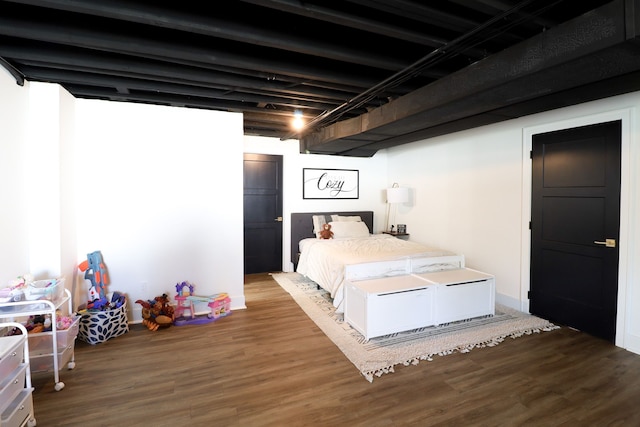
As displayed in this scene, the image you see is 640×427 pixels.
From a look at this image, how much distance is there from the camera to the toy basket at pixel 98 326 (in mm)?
2795

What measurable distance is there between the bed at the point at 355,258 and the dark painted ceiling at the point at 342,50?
1.60 meters

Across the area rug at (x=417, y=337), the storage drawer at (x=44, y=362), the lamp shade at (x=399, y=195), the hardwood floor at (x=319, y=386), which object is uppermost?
the lamp shade at (x=399, y=195)

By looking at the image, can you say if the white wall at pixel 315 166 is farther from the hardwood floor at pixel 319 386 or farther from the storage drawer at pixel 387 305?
the hardwood floor at pixel 319 386

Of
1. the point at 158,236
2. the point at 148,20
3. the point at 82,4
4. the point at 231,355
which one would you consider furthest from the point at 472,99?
the point at 158,236

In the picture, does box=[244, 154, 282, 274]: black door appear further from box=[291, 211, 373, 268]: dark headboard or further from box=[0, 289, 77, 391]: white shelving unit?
box=[0, 289, 77, 391]: white shelving unit

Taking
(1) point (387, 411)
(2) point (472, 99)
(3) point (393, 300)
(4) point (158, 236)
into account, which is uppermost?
(2) point (472, 99)

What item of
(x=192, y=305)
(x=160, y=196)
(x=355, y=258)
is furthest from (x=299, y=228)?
(x=160, y=196)

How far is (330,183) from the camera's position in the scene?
575 cm

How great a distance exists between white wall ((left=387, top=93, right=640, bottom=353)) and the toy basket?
14.2ft

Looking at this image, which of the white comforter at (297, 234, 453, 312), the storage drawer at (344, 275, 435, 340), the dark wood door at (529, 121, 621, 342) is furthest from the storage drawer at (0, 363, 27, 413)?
the dark wood door at (529, 121, 621, 342)

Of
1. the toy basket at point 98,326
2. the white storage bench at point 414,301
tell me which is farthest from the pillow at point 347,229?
the toy basket at point 98,326

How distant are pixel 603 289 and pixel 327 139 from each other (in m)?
3.58

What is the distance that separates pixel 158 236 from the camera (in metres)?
3.37

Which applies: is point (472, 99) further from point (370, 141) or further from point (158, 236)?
point (158, 236)
